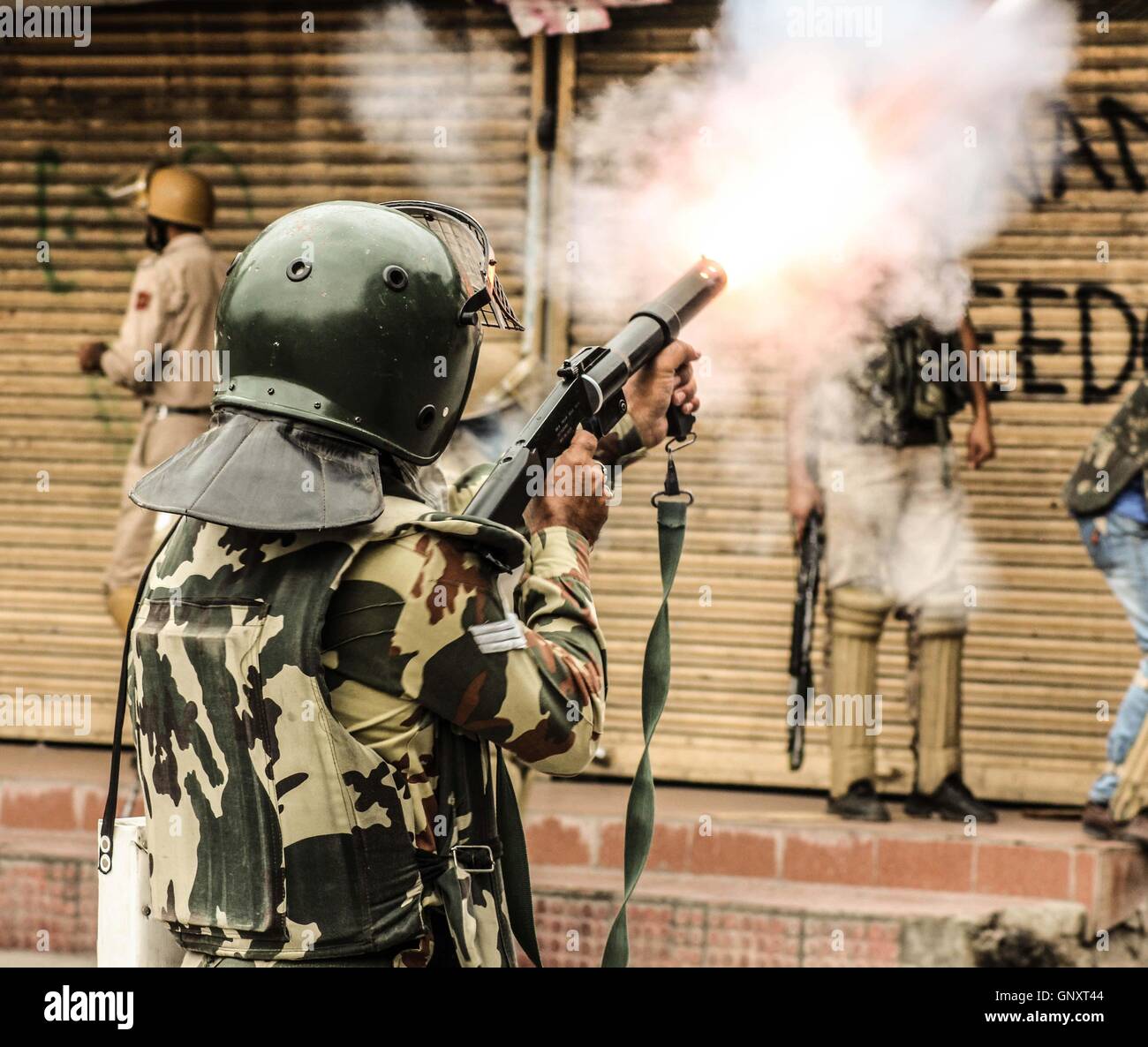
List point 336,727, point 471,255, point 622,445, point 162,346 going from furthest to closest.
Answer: point 162,346, point 622,445, point 471,255, point 336,727

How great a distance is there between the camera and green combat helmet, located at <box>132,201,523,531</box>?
8.11ft

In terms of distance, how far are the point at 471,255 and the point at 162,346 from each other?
14.3 feet

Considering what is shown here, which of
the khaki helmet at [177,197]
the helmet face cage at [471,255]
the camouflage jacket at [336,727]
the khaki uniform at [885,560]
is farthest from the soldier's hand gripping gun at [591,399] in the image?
the khaki helmet at [177,197]

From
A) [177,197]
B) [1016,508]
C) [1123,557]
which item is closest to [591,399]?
[1123,557]

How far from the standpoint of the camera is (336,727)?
2402 mm

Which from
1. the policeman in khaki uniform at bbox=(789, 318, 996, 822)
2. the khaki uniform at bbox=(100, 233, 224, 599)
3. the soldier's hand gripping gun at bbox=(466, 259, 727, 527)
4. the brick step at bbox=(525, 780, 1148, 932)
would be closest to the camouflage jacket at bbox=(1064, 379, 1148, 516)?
the policeman in khaki uniform at bbox=(789, 318, 996, 822)

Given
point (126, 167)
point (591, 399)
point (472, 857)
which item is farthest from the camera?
point (126, 167)

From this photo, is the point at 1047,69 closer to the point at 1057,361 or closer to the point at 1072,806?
the point at 1057,361

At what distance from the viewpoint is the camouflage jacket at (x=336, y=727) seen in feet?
7.95

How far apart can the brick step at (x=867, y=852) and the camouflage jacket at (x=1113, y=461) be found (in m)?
1.30

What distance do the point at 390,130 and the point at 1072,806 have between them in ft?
13.7

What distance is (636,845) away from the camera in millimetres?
3209

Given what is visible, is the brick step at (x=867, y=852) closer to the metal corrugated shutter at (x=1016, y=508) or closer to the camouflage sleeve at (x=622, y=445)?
the metal corrugated shutter at (x=1016, y=508)

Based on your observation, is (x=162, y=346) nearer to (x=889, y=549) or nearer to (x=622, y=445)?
(x=889, y=549)
